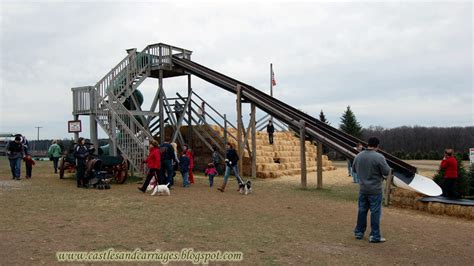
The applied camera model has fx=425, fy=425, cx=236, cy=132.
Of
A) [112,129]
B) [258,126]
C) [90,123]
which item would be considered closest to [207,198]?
[112,129]

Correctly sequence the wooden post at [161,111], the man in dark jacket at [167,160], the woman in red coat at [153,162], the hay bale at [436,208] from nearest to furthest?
the hay bale at [436,208] < the woman in red coat at [153,162] < the man in dark jacket at [167,160] < the wooden post at [161,111]

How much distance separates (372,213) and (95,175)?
8970 mm

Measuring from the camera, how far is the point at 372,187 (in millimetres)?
6914

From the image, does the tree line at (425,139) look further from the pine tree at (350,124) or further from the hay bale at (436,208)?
the hay bale at (436,208)

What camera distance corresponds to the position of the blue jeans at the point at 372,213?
6.90 m

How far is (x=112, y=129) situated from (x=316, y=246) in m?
11.4

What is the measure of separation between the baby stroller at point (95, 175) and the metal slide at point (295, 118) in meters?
6.52

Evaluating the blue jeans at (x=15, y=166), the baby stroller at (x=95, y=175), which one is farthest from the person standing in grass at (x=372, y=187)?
the blue jeans at (x=15, y=166)

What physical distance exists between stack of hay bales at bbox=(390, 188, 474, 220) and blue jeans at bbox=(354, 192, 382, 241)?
3907 mm

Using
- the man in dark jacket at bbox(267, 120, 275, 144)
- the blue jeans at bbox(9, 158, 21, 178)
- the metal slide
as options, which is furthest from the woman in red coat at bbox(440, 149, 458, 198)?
the blue jeans at bbox(9, 158, 21, 178)

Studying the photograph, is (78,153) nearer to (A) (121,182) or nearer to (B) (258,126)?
(A) (121,182)

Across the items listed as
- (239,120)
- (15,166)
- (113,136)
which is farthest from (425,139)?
(15,166)

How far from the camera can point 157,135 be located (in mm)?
20672

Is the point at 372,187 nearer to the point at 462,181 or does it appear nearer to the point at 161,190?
the point at 161,190
